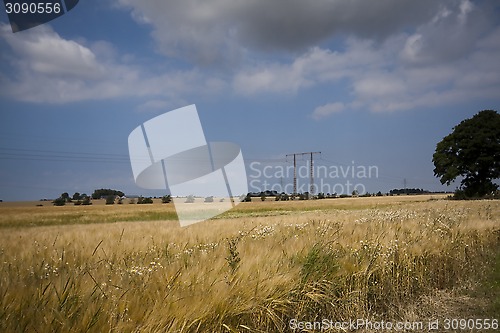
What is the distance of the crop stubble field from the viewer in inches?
121

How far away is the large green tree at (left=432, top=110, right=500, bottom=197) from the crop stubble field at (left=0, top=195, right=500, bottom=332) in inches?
1915

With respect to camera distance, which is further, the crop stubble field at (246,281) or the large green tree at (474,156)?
the large green tree at (474,156)

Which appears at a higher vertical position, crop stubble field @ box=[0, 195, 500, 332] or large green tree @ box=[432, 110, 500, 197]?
large green tree @ box=[432, 110, 500, 197]

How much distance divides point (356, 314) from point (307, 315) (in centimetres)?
77

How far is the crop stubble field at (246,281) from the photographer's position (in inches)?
121

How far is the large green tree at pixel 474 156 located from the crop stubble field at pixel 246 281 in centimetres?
4864

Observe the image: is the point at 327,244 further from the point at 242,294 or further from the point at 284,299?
the point at 242,294

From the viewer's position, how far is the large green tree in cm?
4956

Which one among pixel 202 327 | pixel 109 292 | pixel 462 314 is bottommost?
pixel 462 314

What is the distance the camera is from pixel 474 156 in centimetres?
5044

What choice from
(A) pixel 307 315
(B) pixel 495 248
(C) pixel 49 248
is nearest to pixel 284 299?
(A) pixel 307 315

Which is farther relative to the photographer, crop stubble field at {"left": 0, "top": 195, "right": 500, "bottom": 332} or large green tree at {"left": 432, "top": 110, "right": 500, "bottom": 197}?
large green tree at {"left": 432, "top": 110, "right": 500, "bottom": 197}

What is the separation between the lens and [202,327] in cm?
353

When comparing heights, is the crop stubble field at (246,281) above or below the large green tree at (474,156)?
below
